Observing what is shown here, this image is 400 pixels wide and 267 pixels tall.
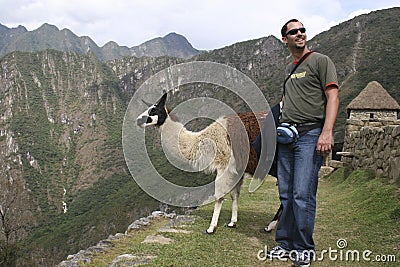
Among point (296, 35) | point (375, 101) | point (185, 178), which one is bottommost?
point (185, 178)

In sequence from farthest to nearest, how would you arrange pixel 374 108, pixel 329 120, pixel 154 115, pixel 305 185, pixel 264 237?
pixel 374 108 < pixel 154 115 < pixel 264 237 < pixel 305 185 < pixel 329 120

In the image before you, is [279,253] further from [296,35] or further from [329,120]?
[296,35]

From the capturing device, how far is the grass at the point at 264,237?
4.12 metres

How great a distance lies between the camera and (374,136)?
955 centimetres

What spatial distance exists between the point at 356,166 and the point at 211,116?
681 centimetres

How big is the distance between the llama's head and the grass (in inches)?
63.7

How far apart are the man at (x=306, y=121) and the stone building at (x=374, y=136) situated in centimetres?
401

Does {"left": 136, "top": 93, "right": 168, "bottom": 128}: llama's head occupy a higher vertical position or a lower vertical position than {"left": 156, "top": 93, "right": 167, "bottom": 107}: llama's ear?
lower

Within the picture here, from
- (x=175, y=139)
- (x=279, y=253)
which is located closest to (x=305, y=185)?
(x=279, y=253)

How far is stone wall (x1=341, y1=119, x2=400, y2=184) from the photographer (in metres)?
7.33

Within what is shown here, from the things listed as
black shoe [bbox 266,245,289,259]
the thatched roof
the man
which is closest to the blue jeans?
the man

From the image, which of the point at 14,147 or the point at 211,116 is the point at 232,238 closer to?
the point at 211,116

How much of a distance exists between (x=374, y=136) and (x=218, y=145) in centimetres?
576

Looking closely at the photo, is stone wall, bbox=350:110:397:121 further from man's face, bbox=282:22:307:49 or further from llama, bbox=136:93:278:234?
man's face, bbox=282:22:307:49
